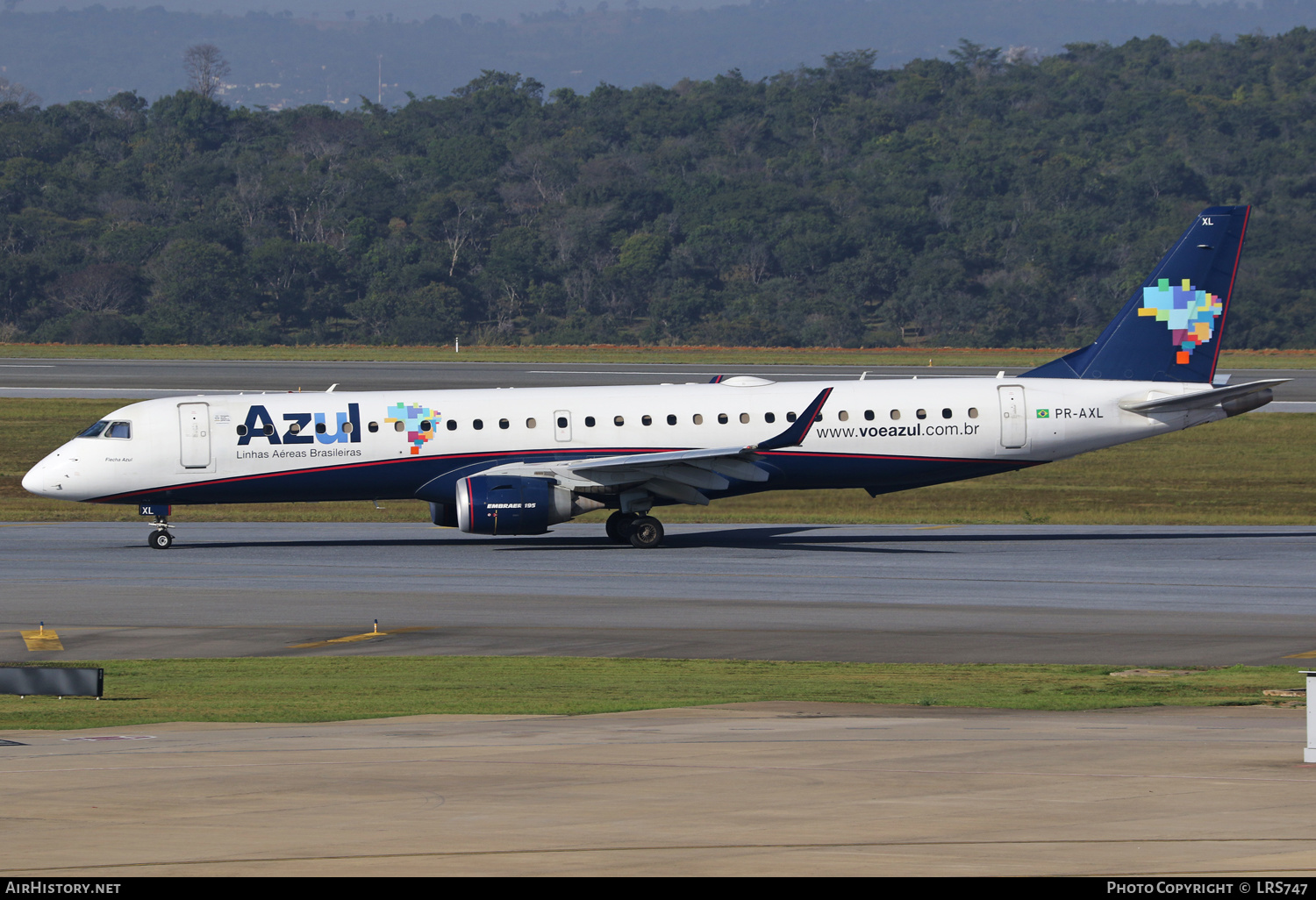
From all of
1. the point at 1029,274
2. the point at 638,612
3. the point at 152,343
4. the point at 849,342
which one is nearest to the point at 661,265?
the point at 849,342

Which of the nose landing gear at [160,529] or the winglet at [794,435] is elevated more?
the winglet at [794,435]

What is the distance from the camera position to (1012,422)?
39.5 metres

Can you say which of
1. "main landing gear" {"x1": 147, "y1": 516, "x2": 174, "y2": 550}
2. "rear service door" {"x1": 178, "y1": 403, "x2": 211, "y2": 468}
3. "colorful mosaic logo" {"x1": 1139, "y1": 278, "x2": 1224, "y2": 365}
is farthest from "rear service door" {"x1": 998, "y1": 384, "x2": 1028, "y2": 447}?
"main landing gear" {"x1": 147, "y1": 516, "x2": 174, "y2": 550}

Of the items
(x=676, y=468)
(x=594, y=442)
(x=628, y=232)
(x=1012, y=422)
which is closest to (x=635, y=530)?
(x=676, y=468)

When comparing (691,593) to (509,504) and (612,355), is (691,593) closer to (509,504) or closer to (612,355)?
(509,504)

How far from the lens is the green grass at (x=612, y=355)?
111 m

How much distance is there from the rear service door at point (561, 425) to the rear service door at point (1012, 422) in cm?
1026

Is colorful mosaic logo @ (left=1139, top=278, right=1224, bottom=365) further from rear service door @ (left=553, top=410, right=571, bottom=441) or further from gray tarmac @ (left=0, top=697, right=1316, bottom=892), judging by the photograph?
gray tarmac @ (left=0, top=697, right=1316, bottom=892)

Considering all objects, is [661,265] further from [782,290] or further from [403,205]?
[403,205]

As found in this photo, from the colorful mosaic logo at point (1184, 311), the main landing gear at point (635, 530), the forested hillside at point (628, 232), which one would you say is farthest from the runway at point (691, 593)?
the forested hillside at point (628, 232)

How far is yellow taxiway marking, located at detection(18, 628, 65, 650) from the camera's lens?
24969mm

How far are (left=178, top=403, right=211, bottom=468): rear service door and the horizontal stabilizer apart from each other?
2160cm

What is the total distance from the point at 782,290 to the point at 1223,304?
109 meters

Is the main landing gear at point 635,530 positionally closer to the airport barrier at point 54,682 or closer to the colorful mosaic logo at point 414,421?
the colorful mosaic logo at point 414,421
